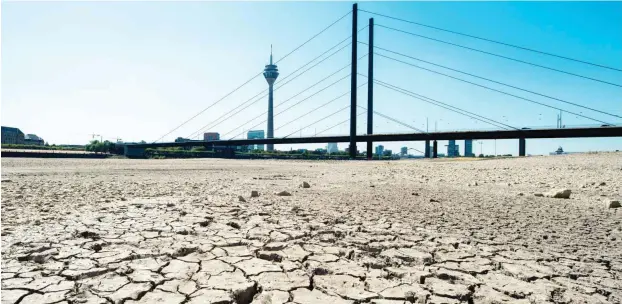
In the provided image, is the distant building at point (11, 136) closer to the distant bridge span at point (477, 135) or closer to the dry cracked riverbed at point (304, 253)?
the distant bridge span at point (477, 135)

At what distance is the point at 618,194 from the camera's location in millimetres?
5012

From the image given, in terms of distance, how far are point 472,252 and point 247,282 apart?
4.97 feet

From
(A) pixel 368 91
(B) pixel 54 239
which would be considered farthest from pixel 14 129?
(B) pixel 54 239

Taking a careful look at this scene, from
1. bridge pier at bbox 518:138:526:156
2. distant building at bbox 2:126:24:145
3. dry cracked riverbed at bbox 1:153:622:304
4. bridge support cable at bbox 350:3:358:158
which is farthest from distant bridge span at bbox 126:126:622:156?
distant building at bbox 2:126:24:145

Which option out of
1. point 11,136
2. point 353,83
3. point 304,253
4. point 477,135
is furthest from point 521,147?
point 11,136

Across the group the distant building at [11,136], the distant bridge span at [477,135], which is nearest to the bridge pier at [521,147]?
the distant bridge span at [477,135]

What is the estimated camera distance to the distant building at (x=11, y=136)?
217ft

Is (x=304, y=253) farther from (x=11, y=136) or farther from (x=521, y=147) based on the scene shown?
(x=11, y=136)

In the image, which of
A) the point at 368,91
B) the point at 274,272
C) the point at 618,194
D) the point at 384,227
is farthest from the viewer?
the point at 368,91

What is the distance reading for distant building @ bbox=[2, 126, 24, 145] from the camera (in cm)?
6608

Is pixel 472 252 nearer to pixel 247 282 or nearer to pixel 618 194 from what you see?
pixel 247 282

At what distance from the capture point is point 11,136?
67438mm

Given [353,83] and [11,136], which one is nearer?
[353,83]

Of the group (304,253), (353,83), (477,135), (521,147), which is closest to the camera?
(304,253)
